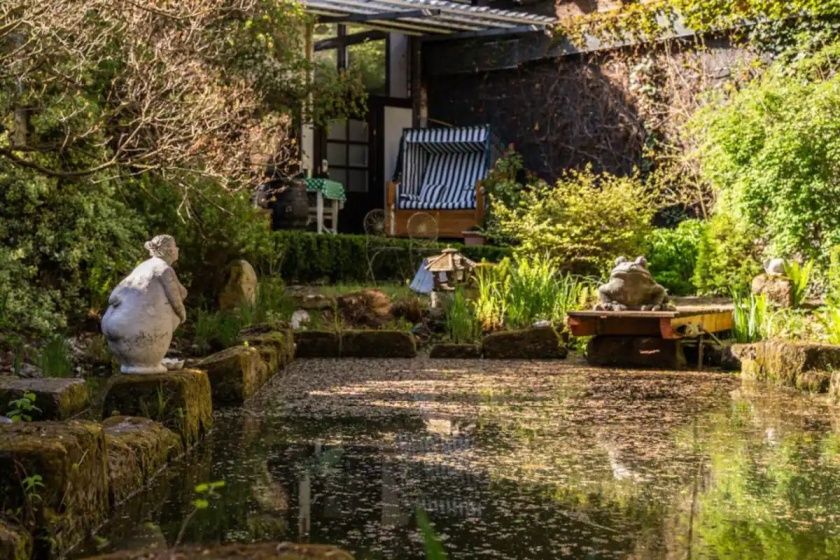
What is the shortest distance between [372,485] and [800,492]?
1513mm

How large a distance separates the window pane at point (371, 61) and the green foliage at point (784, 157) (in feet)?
25.1

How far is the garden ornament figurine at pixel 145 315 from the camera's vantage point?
6082mm

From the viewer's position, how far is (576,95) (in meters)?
18.0

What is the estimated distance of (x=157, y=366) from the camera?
243 inches

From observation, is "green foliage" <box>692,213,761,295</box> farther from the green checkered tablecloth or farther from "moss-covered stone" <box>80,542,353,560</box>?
"moss-covered stone" <box>80,542,353,560</box>

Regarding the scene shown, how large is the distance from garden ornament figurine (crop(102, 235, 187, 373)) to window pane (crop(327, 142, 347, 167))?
45.1ft

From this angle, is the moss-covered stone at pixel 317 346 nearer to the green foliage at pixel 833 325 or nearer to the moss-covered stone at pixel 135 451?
the green foliage at pixel 833 325

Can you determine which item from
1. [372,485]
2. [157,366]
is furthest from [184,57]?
[372,485]

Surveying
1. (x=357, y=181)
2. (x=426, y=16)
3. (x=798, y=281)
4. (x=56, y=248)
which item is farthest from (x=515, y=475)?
(x=357, y=181)

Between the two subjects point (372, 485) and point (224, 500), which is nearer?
point (224, 500)

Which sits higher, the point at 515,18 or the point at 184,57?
the point at 515,18

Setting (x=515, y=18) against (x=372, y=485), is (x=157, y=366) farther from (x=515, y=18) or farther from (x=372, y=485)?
(x=515, y=18)

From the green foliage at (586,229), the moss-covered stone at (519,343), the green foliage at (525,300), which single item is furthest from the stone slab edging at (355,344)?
the green foliage at (586,229)

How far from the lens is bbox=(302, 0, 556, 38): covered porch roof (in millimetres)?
17297
